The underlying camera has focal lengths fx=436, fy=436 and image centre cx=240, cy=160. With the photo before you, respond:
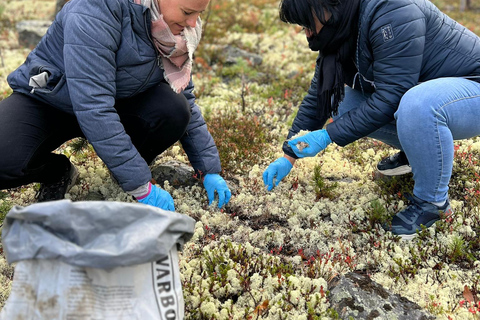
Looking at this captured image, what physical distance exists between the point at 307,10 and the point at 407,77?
92 centimetres

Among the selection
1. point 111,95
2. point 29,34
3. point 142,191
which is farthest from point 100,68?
point 29,34

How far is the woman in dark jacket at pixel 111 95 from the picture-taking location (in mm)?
2982

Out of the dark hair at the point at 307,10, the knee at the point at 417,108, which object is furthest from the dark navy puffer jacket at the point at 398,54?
the dark hair at the point at 307,10

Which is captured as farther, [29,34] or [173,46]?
[29,34]

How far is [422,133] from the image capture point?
128 inches

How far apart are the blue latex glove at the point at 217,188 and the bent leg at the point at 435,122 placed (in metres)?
1.53

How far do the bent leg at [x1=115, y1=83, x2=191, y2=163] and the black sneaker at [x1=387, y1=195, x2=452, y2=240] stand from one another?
6.51ft

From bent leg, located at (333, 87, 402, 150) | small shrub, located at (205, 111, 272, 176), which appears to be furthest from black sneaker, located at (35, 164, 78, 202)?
bent leg, located at (333, 87, 402, 150)

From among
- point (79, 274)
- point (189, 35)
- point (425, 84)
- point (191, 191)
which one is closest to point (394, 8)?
point (425, 84)

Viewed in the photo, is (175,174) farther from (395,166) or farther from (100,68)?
A: (395,166)

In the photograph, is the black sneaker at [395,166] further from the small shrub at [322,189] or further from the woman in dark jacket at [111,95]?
the woman in dark jacket at [111,95]

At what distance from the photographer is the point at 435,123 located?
3.24m

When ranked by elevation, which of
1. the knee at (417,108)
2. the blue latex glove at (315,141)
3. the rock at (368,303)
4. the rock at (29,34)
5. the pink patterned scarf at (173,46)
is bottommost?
the rock at (29,34)

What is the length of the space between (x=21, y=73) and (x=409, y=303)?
3.35 metres
